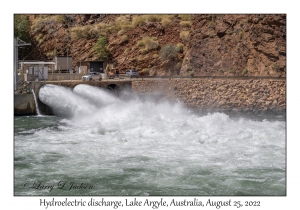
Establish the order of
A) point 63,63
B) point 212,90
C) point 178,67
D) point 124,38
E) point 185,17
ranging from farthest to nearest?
point 185,17
point 124,38
point 63,63
point 178,67
point 212,90

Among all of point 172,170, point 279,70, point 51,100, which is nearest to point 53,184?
point 172,170

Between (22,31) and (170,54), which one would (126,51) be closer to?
(170,54)

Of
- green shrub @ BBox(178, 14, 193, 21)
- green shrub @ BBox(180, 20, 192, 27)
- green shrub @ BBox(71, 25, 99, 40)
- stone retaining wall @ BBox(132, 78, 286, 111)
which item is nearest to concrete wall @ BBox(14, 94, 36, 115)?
stone retaining wall @ BBox(132, 78, 286, 111)

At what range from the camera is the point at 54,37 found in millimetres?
66625

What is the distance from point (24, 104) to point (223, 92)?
17.3m

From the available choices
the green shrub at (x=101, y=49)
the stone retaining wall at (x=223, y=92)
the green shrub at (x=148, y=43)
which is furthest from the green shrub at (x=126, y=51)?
the stone retaining wall at (x=223, y=92)

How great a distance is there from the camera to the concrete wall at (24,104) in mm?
34000

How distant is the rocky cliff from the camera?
144 feet

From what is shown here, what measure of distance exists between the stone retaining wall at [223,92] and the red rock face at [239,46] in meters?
2.50

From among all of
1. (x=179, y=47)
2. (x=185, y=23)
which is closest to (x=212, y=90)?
(x=179, y=47)

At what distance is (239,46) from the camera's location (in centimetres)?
4578

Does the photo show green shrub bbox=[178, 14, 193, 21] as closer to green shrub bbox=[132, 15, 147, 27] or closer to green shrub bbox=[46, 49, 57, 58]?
green shrub bbox=[132, 15, 147, 27]
